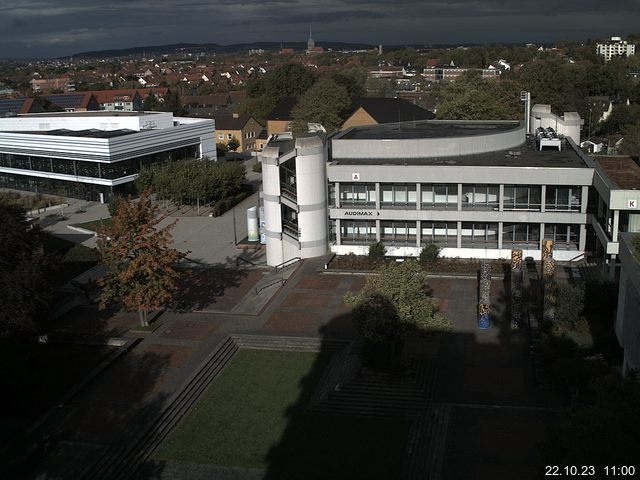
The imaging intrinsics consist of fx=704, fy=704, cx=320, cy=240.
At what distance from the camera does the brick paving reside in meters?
23.5

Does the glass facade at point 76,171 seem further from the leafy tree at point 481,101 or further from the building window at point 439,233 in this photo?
the building window at point 439,233

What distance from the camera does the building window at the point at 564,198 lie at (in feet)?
128

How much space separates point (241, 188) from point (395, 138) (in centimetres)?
2131

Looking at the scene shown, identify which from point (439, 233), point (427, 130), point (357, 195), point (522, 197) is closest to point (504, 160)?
point (522, 197)

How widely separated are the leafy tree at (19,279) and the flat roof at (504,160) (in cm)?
1895

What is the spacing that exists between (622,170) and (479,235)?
8.46m

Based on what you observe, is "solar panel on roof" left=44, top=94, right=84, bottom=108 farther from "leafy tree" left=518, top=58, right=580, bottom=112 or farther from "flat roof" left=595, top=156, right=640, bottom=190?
"flat roof" left=595, top=156, right=640, bottom=190

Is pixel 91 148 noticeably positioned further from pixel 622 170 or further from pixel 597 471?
pixel 597 471

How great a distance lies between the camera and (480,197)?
40.3 m

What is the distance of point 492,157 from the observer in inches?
1718

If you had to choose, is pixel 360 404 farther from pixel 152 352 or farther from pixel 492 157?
pixel 492 157

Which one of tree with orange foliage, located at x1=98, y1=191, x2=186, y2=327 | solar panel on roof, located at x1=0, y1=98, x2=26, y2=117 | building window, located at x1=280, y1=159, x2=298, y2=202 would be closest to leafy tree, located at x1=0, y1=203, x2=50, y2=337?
tree with orange foliage, located at x1=98, y1=191, x2=186, y2=327

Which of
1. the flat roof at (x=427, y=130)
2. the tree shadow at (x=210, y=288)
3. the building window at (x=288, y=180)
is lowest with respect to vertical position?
the tree shadow at (x=210, y=288)

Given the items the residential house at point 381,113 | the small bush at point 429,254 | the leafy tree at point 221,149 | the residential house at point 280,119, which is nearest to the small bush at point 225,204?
the small bush at point 429,254
